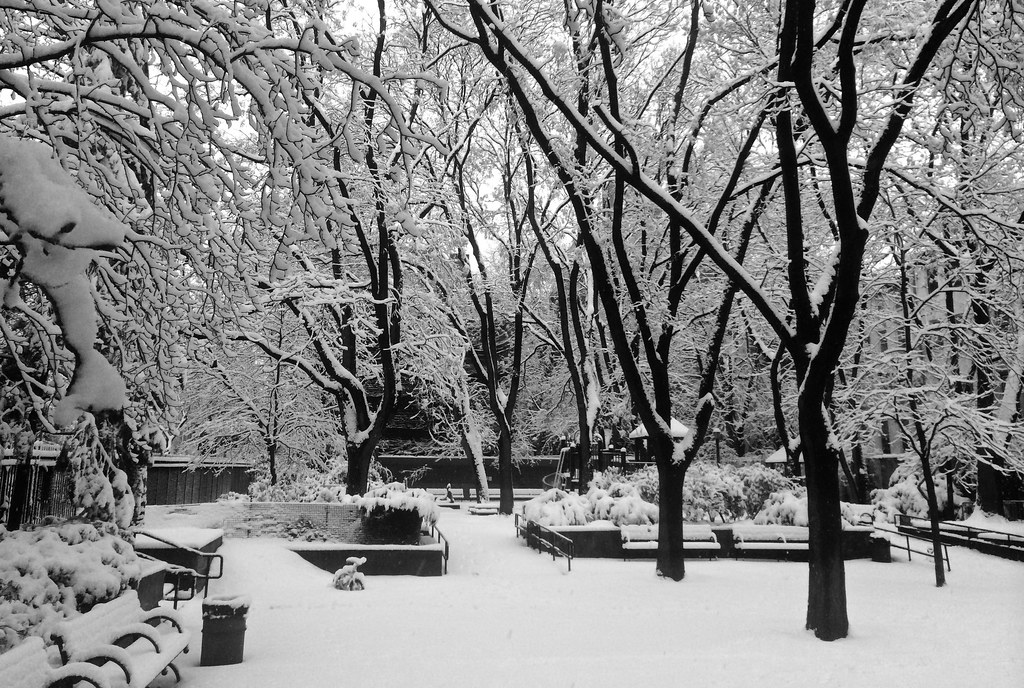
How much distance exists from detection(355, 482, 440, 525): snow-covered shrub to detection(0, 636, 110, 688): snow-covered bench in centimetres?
1043

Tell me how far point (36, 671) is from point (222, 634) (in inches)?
111

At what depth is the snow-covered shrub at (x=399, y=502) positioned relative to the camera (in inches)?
597

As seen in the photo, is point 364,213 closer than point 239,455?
Yes

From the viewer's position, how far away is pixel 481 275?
26.1 m

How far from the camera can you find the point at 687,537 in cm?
1711

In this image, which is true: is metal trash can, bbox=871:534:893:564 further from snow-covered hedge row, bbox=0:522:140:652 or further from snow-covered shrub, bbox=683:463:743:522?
snow-covered hedge row, bbox=0:522:140:652

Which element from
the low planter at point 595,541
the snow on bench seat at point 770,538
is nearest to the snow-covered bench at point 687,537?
the low planter at point 595,541

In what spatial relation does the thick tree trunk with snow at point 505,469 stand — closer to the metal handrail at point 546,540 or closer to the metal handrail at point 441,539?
the metal handrail at point 546,540

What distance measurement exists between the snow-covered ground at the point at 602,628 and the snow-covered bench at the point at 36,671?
2159 millimetres

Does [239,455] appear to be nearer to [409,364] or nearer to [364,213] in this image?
[409,364]

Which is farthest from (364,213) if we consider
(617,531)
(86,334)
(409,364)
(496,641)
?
(86,334)

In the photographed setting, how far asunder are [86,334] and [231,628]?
483 cm

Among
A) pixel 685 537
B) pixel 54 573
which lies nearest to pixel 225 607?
pixel 54 573

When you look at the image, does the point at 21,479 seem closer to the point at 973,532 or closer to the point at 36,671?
the point at 36,671
